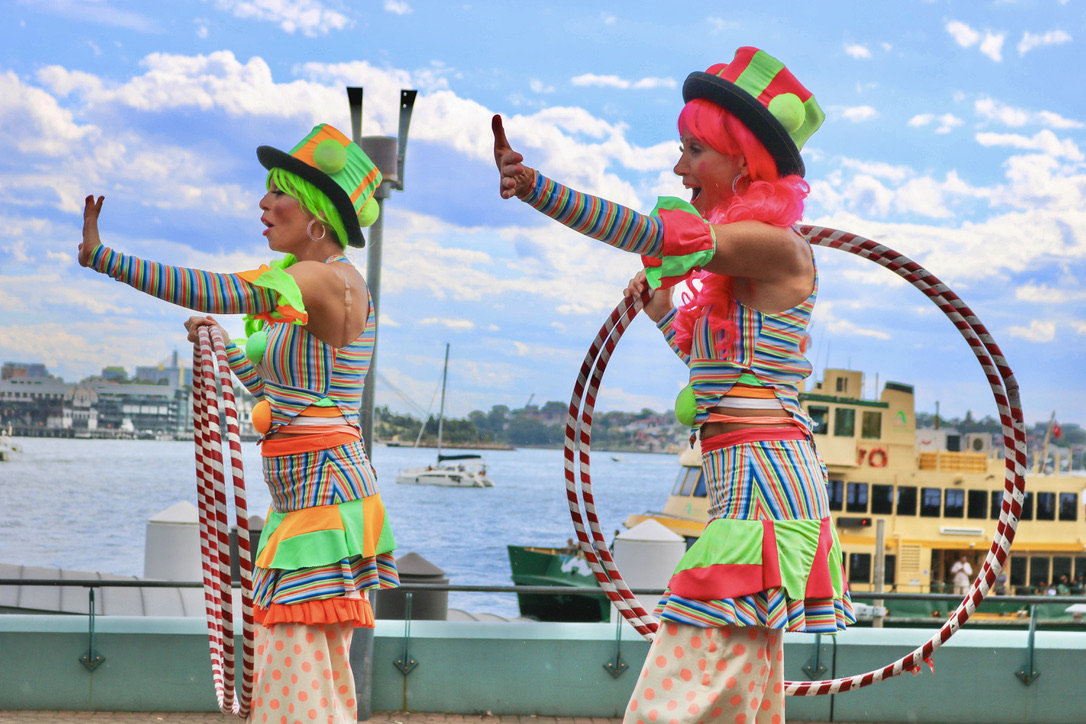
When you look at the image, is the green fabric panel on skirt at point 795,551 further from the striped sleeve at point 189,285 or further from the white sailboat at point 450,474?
the white sailboat at point 450,474

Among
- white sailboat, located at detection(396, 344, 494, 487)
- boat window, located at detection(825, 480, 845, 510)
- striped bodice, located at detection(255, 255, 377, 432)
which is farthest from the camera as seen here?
white sailboat, located at detection(396, 344, 494, 487)

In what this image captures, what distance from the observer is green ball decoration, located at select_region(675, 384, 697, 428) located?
2.74 meters

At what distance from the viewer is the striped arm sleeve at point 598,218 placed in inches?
92.4

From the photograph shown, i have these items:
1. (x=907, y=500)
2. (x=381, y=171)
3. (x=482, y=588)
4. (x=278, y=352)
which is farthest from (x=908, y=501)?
(x=278, y=352)

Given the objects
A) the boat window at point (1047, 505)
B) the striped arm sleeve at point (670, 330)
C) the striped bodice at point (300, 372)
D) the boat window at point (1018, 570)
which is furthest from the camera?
the boat window at point (1018, 570)

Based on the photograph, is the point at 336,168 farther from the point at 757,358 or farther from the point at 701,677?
the point at 701,677

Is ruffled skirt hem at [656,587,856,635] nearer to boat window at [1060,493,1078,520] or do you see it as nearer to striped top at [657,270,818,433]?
striped top at [657,270,818,433]

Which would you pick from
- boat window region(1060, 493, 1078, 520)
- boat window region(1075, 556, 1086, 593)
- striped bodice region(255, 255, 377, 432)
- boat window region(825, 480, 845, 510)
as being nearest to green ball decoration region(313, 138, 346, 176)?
striped bodice region(255, 255, 377, 432)

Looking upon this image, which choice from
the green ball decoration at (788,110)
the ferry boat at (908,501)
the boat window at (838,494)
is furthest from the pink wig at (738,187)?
the boat window at (838,494)

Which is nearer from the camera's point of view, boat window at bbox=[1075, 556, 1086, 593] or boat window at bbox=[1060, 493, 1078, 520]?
boat window at bbox=[1060, 493, 1078, 520]

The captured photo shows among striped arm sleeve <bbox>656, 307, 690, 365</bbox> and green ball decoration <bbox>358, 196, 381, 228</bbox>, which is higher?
green ball decoration <bbox>358, 196, 381, 228</bbox>

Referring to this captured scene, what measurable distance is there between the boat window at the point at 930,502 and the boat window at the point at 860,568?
1.54 meters

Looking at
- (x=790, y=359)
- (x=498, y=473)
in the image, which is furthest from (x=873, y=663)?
(x=498, y=473)

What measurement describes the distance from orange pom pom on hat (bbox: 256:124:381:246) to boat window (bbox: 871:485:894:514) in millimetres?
21336
